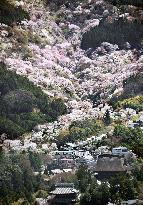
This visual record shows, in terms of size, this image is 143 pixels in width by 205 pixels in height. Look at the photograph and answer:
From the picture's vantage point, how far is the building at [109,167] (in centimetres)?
6406

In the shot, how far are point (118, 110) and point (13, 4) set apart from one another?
1530 inches

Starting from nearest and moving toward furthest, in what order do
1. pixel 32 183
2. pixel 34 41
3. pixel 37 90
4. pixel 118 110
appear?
pixel 32 183 < pixel 118 110 < pixel 37 90 < pixel 34 41

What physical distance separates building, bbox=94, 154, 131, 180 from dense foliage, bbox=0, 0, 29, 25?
49.8 meters

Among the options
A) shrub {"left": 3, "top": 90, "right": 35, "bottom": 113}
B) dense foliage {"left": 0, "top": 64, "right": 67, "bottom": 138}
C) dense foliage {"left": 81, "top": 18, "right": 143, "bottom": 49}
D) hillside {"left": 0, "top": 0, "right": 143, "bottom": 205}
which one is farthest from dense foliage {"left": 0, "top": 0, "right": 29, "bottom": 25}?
shrub {"left": 3, "top": 90, "right": 35, "bottom": 113}

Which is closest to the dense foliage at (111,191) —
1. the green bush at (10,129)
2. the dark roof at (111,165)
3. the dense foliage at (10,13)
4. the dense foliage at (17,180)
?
the dark roof at (111,165)

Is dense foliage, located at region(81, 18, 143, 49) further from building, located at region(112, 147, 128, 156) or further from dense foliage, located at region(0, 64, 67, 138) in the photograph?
building, located at region(112, 147, 128, 156)

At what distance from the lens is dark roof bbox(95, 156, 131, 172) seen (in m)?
64.4

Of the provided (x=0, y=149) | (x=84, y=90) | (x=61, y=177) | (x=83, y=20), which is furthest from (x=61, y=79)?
(x=61, y=177)

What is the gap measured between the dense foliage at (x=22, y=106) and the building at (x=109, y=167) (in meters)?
17.3

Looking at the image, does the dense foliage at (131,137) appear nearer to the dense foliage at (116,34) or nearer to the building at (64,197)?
the building at (64,197)

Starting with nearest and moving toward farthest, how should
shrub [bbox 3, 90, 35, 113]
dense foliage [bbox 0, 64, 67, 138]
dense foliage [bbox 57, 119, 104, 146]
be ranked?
dense foliage [bbox 57, 119, 104, 146], dense foliage [bbox 0, 64, 67, 138], shrub [bbox 3, 90, 35, 113]

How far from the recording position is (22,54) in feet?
343

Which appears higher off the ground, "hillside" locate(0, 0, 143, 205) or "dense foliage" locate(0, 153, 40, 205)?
"hillside" locate(0, 0, 143, 205)

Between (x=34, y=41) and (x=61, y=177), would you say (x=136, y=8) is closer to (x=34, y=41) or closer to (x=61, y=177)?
(x=34, y=41)
